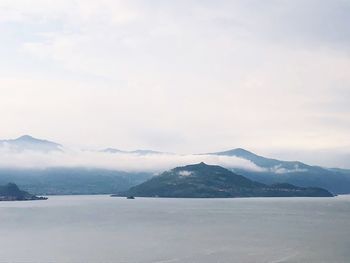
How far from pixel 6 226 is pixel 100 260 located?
9389 centimetres

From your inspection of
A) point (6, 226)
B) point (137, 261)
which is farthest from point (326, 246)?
point (6, 226)

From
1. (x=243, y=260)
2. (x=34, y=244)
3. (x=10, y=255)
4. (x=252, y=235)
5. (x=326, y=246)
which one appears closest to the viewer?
(x=243, y=260)

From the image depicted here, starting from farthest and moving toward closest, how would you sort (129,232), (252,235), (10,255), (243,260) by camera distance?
(129,232), (252,235), (10,255), (243,260)

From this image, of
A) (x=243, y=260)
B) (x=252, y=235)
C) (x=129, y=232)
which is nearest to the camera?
→ (x=243, y=260)

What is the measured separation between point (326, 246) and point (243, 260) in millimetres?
31925

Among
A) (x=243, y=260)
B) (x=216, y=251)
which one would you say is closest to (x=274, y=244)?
(x=216, y=251)

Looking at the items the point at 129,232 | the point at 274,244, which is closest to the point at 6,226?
the point at 129,232

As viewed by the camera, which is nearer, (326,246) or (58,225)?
(326,246)

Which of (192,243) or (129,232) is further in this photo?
(129,232)

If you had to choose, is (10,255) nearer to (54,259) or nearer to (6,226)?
(54,259)

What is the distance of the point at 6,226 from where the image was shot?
7461 inches

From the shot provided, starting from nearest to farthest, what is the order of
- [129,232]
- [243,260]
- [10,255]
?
1. [243,260]
2. [10,255]
3. [129,232]

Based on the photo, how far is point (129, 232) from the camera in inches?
6476

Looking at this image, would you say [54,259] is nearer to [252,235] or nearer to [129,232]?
[129,232]
